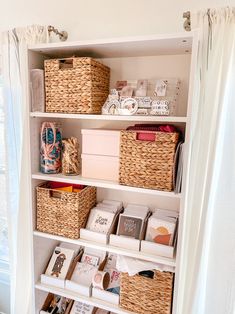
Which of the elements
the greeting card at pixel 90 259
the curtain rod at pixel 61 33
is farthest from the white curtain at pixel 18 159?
the greeting card at pixel 90 259

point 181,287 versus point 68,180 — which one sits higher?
point 68,180

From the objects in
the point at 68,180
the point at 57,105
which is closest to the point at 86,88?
the point at 57,105

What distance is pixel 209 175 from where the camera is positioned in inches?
43.6

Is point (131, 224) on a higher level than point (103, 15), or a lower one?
lower

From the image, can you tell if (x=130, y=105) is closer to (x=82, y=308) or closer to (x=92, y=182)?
(x=92, y=182)

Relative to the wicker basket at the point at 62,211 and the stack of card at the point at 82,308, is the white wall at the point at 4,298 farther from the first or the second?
the wicker basket at the point at 62,211

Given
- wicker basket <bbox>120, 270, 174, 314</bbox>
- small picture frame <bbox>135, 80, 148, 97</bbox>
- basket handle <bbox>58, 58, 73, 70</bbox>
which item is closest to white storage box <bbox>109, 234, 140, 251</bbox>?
wicker basket <bbox>120, 270, 174, 314</bbox>

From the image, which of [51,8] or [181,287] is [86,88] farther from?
[181,287]

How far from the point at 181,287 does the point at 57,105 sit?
3.56 feet

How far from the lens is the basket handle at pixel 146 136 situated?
110 centimetres

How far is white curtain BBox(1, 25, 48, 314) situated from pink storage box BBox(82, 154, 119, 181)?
1.00 feet

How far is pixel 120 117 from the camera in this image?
1.10m

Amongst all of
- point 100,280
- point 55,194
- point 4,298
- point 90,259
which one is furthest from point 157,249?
point 4,298

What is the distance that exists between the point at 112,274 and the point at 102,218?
1.11 ft
